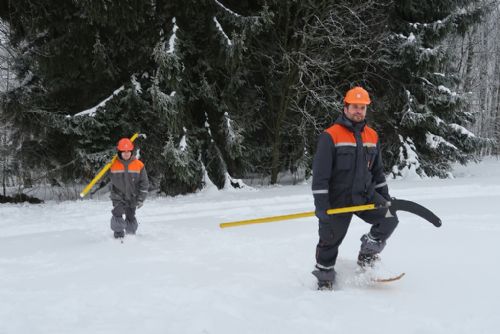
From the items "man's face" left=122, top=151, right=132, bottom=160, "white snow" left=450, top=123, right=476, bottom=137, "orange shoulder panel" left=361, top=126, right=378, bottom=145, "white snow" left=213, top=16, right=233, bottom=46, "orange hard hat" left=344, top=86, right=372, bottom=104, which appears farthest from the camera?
"white snow" left=450, top=123, right=476, bottom=137

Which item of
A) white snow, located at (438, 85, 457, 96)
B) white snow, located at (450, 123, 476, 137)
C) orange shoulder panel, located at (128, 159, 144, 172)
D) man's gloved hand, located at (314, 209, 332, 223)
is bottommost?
man's gloved hand, located at (314, 209, 332, 223)

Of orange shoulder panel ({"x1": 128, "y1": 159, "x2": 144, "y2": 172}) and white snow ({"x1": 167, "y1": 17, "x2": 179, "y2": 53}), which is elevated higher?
white snow ({"x1": 167, "y1": 17, "x2": 179, "y2": 53})

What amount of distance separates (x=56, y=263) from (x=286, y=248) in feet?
10.2

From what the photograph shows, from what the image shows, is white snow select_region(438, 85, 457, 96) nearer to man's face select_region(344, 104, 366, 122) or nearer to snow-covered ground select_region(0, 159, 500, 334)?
snow-covered ground select_region(0, 159, 500, 334)

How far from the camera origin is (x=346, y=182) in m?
4.00

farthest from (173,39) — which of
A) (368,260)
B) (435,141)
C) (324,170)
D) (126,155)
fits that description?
(435,141)

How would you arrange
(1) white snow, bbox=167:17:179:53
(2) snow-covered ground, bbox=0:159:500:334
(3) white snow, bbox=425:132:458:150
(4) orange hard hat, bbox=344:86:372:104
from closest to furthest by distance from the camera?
(2) snow-covered ground, bbox=0:159:500:334, (4) orange hard hat, bbox=344:86:372:104, (1) white snow, bbox=167:17:179:53, (3) white snow, bbox=425:132:458:150

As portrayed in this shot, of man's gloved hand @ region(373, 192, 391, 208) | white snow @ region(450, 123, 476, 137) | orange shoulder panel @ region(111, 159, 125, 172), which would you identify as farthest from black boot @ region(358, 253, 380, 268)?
white snow @ region(450, 123, 476, 137)

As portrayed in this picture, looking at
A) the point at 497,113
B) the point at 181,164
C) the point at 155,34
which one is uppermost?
the point at 155,34

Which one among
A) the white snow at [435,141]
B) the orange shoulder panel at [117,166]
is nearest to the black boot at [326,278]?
the orange shoulder panel at [117,166]

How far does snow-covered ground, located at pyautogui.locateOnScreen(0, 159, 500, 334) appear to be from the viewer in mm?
3307

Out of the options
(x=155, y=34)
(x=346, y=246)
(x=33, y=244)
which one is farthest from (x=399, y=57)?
(x=33, y=244)

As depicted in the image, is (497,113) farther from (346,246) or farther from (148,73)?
(346,246)

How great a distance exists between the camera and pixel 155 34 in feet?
36.2
